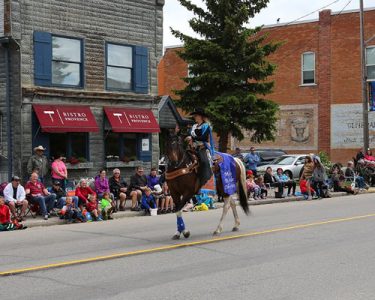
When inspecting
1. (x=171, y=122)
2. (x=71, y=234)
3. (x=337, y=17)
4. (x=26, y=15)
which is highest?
(x=337, y=17)

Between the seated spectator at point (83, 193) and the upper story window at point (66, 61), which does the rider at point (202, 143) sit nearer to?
the seated spectator at point (83, 193)

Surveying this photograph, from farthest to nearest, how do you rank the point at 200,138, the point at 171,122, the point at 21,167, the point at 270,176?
the point at 171,122 → the point at 270,176 → the point at 21,167 → the point at 200,138

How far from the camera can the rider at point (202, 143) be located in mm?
12414

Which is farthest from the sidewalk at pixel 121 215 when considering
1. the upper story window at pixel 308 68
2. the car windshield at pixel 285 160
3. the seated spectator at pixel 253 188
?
the upper story window at pixel 308 68

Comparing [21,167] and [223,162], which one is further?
[21,167]

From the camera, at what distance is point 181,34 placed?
29156 millimetres

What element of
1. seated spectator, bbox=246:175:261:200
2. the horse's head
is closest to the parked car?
seated spectator, bbox=246:175:261:200

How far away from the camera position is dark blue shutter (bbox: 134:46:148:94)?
23203 millimetres

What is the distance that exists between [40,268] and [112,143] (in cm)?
1354

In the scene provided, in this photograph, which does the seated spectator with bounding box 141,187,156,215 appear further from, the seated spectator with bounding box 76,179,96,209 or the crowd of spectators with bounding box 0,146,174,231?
the seated spectator with bounding box 76,179,96,209

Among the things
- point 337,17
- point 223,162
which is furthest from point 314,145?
point 223,162

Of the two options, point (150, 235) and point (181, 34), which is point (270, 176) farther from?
point (150, 235)

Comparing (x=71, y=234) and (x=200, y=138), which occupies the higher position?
(x=200, y=138)

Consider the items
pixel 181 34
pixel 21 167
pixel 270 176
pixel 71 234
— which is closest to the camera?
pixel 71 234
